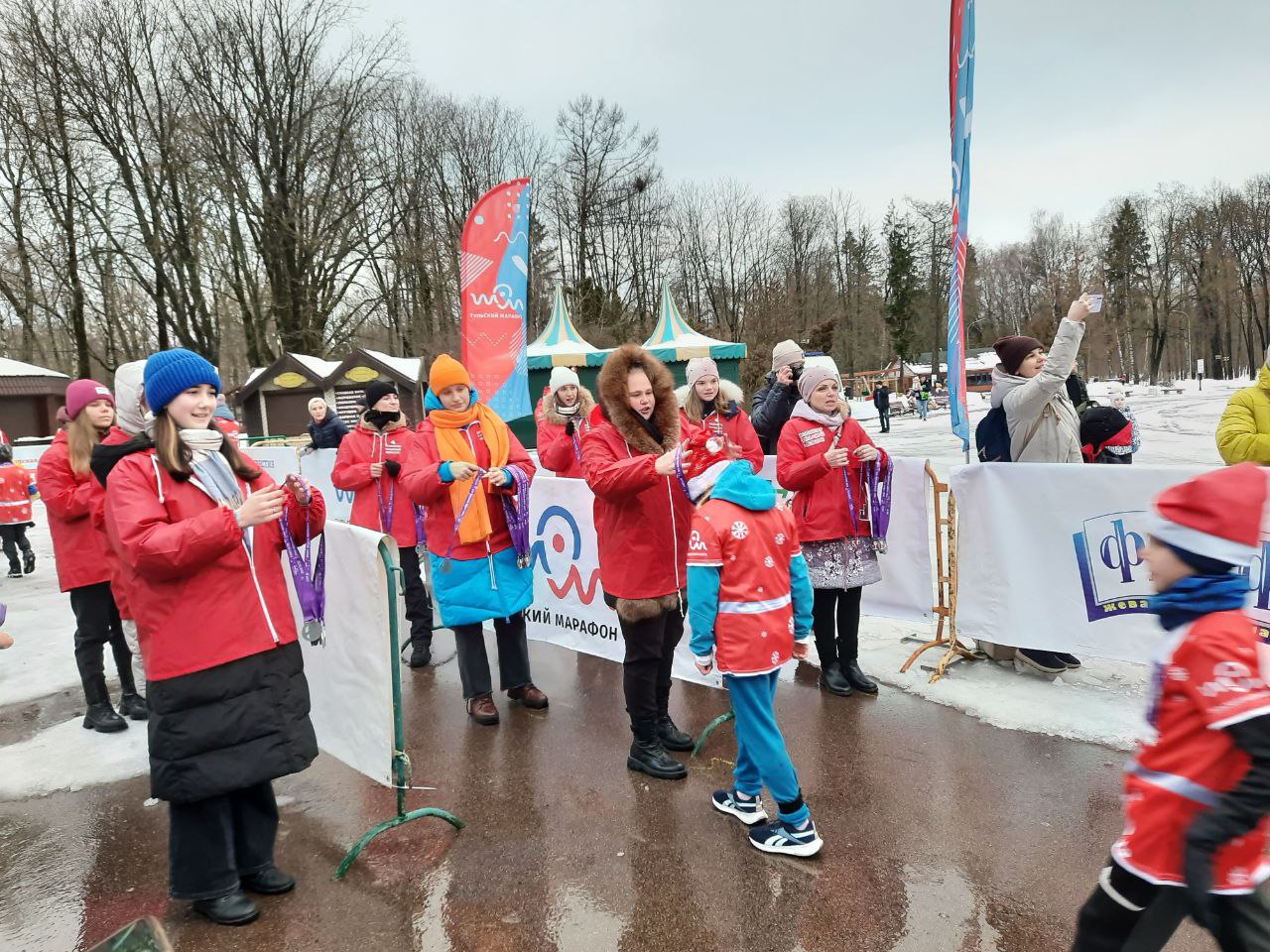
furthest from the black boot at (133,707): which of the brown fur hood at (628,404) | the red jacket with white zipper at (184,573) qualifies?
the brown fur hood at (628,404)

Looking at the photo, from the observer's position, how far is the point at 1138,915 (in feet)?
6.36

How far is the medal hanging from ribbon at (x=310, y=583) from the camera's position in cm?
316

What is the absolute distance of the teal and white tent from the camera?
2238 cm

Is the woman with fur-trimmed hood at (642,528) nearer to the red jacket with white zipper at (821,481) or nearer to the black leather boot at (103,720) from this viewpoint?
the red jacket with white zipper at (821,481)

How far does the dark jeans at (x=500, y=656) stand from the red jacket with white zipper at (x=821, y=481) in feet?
6.22

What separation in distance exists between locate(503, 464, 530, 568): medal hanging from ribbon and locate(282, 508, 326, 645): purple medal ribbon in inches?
57.6

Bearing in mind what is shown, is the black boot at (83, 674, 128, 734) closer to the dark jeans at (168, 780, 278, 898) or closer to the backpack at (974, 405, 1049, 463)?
the dark jeans at (168, 780, 278, 898)

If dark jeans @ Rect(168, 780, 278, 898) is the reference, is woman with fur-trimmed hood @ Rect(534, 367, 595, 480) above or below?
above

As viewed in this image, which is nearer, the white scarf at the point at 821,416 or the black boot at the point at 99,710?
the white scarf at the point at 821,416

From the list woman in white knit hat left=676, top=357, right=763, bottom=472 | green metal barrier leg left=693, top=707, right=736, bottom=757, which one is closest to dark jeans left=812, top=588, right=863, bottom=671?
green metal barrier leg left=693, top=707, right=736, bottom=757

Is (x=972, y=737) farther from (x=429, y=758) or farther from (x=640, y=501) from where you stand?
(x=429, y=758)

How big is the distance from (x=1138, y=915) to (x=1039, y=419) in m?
3.56

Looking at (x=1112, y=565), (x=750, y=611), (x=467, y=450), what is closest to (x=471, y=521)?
(x=467, y=450)

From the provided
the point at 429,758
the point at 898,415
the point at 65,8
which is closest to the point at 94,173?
the point at 65,8
